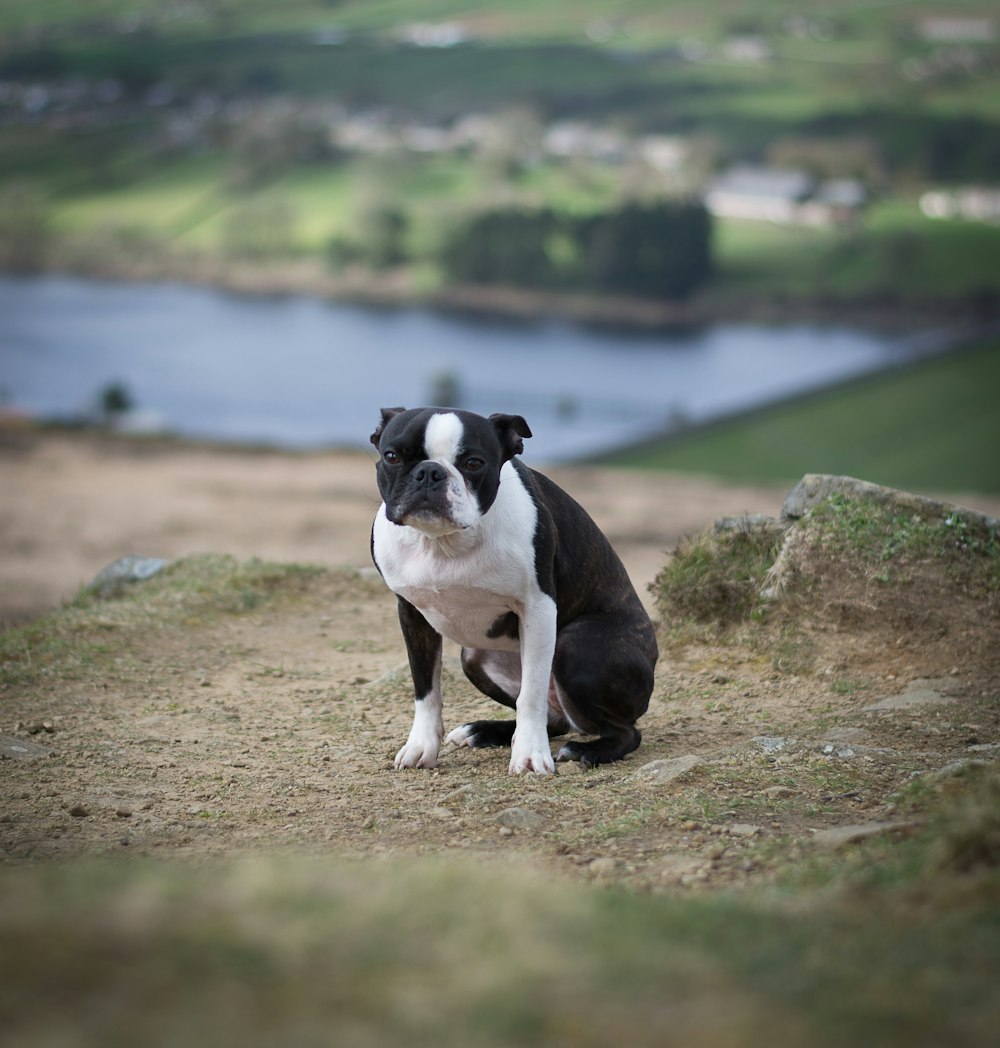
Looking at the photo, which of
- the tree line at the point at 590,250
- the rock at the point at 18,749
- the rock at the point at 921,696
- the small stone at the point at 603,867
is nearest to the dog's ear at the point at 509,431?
the small stone at the point at 603,867

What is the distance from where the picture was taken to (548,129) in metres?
53.9

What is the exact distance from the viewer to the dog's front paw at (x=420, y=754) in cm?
675

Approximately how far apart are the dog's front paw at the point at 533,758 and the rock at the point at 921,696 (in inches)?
80.3

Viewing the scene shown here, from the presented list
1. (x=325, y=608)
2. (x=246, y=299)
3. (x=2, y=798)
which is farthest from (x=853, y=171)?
(x=2, y=798)

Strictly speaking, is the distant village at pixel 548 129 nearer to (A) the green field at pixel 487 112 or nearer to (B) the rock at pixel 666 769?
(A) the green field at pixel 487 112

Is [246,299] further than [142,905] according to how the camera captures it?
Yes

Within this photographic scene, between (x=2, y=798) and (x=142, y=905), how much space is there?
3803mm

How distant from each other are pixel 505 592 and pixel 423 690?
2.73 feet

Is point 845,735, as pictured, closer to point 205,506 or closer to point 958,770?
point 958,770

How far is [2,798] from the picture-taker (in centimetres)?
629

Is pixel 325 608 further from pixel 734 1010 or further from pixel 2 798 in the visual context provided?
pixel 734 1010

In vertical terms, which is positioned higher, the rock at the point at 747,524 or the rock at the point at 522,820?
the rock at the point at 747,524

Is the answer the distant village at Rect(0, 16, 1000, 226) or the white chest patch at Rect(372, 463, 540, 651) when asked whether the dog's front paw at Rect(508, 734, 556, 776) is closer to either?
the white chest patch at Rect(372, 463, 540, 651)

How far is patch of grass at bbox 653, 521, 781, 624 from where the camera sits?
900cm
